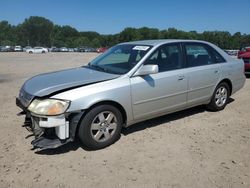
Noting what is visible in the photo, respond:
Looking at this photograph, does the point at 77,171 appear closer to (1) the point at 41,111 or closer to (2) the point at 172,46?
(1) the point at 41,111

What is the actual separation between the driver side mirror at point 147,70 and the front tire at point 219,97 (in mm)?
2115

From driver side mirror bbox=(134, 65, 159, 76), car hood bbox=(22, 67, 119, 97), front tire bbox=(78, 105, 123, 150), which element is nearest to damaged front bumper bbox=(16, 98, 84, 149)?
front tire bbox=(78, 105, 123, 150)

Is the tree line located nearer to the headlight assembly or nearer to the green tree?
the green tree

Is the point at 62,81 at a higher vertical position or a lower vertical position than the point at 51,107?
higher

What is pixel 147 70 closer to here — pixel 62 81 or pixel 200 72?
pixel 62 81

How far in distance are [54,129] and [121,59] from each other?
2.03 m

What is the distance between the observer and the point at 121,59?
5312 mm

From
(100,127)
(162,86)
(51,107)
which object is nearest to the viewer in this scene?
(51,107)

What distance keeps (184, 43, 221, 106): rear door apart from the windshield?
101cm

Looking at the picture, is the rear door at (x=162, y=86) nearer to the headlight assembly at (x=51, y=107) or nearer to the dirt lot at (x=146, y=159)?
the dirt lot at (x=146, y=159)

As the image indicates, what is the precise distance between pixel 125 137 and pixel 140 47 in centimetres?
167

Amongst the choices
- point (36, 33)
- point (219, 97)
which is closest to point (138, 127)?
point (219, 97)

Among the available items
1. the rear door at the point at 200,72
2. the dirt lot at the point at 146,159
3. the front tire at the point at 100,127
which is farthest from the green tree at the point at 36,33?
the front tire at the point at 100,127

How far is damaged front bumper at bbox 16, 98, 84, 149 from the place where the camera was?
12.5 feet
